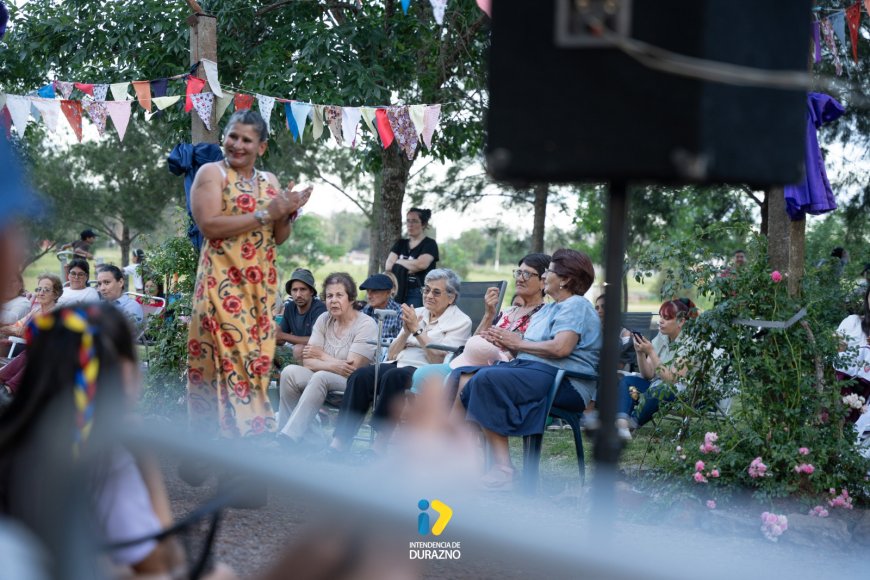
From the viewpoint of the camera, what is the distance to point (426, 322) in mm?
6422

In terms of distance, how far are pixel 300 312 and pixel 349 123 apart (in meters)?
2.14

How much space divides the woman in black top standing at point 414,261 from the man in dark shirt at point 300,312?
64.4 inches

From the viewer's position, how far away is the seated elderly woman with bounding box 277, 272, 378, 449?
6250mm

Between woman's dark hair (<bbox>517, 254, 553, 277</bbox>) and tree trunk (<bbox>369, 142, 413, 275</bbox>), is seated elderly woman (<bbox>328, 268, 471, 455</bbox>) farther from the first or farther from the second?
tree trunk (<bbox>369, 142, 413, 275</bbox>)

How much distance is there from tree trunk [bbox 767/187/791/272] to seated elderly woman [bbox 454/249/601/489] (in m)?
0.98

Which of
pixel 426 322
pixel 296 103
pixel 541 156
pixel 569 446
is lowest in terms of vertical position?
pixel 569 446

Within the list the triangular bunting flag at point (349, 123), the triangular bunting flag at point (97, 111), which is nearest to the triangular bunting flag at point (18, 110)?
the triangular bunting flag at point (97, 111)

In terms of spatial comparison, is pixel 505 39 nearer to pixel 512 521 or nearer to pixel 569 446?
pixel 512 521

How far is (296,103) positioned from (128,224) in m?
14.0

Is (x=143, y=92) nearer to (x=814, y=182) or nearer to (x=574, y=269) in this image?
(x=574, y=269)

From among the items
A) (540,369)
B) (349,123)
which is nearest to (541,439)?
(540,369)

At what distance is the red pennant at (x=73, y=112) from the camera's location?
815 centimetres

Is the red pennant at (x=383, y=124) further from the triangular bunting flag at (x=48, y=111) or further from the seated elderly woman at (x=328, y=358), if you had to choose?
the triangular bunting flag at (x=48, y=111)

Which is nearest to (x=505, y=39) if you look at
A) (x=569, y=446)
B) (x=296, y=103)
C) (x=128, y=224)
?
(x=569, y=446)
